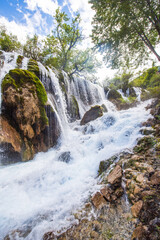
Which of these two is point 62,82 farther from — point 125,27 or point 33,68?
point 125,27

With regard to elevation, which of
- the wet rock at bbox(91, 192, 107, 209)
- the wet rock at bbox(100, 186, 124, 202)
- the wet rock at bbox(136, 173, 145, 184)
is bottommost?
the wet rock at bbox(91, 192, 107, 209)

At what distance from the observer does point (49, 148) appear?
6656 mm

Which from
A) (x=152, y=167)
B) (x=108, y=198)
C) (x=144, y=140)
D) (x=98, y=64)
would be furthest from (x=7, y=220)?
(x=98, y=64)

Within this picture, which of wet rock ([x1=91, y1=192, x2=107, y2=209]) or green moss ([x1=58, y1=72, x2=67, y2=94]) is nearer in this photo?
wet rock ([x1=91, y1=192, x2=107, y2=209])

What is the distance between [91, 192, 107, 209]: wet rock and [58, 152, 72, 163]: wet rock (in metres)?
2.90

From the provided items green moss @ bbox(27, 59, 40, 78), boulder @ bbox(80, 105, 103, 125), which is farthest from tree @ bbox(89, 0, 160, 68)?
green moss @ bbox(27, 59, 40, 78)

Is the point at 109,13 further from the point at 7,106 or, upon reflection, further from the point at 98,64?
the point at 98,64

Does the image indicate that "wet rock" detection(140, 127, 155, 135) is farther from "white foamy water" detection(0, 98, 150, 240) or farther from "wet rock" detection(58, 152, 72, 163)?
"wet rock" detection(58, 152, 72, 163)

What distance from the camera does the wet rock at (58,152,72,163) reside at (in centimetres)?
493

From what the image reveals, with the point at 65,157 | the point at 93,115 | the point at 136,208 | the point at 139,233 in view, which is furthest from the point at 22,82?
the point at 139,233

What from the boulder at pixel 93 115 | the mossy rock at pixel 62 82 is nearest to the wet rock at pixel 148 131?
the boulder at pixel 93 115

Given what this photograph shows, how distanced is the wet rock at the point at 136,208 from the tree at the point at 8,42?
889 inches

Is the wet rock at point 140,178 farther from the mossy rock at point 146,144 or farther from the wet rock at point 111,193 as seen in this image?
the mossy rock at point 146,144

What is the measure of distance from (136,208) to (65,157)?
153 inches
